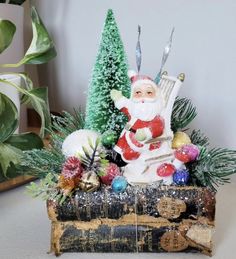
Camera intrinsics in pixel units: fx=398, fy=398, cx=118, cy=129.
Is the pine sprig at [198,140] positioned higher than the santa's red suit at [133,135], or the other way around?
the santa's red suit at [133,135]

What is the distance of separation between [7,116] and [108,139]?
17cm

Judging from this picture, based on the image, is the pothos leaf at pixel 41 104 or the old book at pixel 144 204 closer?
the old book at pixel 144 204

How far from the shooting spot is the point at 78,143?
0.53 metres

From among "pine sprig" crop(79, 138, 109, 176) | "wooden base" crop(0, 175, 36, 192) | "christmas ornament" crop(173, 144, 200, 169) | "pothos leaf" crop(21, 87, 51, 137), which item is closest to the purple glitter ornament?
"christmas ornament" crop(173, 144, 200, 169)

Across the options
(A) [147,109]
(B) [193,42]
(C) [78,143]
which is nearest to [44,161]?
(C) [78,143]

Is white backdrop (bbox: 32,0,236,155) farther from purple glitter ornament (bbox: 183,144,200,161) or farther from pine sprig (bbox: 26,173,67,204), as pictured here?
pine sprig (bbox: 26,173,67,204)

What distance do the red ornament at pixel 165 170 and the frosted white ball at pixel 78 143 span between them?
92 millimetres

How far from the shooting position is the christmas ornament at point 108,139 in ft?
1.76

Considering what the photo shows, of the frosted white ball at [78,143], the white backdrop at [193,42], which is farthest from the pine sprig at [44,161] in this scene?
the white backdrop at [193,42]

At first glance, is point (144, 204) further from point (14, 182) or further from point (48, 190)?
point (14, 182)

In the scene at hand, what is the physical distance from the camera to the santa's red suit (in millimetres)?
502

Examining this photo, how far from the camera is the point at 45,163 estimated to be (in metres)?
0.55

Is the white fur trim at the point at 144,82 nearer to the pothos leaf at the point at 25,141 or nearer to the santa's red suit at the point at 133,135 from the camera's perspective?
the santa's red suit at the point at 133,135

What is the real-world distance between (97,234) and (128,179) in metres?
0.08
